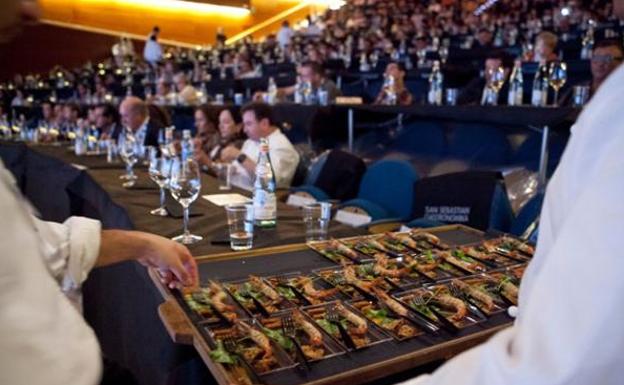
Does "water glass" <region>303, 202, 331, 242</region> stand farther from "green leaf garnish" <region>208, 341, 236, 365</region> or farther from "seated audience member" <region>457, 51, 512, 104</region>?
"seated audience member" <region>457, 51, 512, 104</region>

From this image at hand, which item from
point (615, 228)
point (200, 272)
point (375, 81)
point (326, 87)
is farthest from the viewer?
point (375, 81)

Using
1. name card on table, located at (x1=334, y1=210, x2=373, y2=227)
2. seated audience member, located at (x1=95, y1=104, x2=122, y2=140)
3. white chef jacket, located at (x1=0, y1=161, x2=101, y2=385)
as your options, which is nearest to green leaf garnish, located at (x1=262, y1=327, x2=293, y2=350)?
white chef jacket, located at (x1=0, y1=161, x2=101, y2=385)

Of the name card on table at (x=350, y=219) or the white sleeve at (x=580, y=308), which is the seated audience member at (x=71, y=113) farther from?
the white sleeve at (x=580, y=308)

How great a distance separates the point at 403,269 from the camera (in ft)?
3.79

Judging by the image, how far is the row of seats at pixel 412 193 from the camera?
221 cm

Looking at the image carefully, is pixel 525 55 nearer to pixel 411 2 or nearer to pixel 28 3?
pixel 28 3

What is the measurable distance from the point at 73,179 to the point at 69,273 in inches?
84.4

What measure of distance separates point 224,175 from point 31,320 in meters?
2.17

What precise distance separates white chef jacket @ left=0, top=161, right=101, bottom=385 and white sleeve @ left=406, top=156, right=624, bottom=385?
0.55 meters

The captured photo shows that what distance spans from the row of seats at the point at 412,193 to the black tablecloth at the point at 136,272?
737mm

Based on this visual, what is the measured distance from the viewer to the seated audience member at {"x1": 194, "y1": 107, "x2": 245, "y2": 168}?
3.94m

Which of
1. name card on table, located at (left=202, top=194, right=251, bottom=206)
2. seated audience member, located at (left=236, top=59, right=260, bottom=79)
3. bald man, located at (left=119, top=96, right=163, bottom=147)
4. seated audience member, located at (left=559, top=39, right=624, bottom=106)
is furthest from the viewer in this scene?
seated audience member, located at (left=236, top=59, right=260, bottom=79)

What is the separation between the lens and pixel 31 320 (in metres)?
0.68

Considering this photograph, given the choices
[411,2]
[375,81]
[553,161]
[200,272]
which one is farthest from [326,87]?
[411,2]
